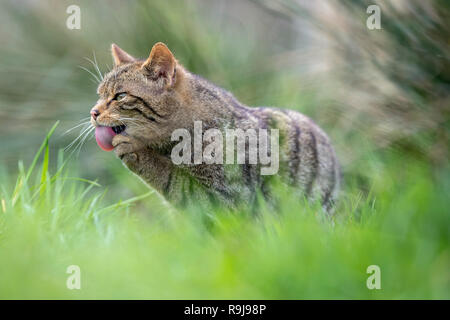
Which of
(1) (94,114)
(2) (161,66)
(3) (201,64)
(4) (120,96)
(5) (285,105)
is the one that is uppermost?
(3) (201,64)

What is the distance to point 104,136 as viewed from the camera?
107 inches

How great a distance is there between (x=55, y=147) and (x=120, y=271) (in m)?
2.80

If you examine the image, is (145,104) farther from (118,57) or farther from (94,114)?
(118,57)

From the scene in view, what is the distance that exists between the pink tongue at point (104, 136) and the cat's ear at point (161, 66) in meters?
0.33

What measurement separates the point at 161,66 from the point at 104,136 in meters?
0.43

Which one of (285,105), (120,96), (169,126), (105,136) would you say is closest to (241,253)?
(169,126)

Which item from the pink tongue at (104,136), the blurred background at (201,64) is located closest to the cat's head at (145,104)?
the pink tongue at (104,136)

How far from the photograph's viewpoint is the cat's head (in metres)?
2.70

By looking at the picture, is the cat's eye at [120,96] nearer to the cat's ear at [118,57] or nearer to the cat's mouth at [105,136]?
the cat's mouth at [105,136]

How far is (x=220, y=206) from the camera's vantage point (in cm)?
262

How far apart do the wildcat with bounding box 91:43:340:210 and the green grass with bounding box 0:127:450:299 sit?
22cm

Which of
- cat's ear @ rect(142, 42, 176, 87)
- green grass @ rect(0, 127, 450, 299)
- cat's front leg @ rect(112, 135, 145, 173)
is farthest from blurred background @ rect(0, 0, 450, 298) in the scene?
Result: cat's ear @ rect(142, 42, 176, 87)

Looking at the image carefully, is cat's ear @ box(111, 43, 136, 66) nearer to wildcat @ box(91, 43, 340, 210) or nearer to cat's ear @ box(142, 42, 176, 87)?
wildcat @ box(91, 43, 340, 210)

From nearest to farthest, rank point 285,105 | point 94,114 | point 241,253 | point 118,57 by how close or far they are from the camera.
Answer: point 241,253 → point 94,114 → point 118,57 → point 285,105
